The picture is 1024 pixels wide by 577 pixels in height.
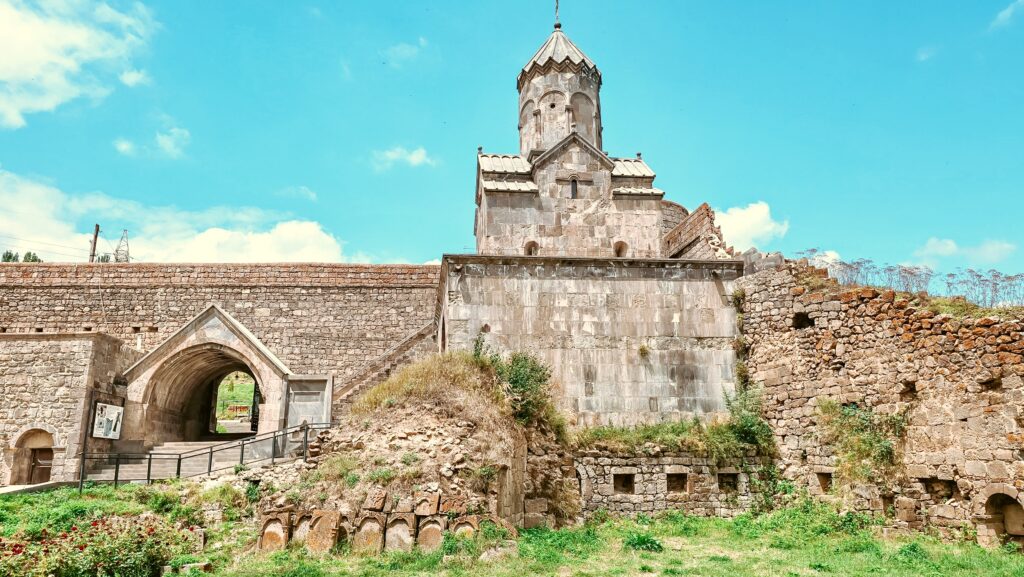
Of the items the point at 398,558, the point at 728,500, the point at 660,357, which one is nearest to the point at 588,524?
the point at 728,500

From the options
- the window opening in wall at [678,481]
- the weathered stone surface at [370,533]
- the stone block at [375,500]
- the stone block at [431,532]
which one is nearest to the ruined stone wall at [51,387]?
the stone block at [375,500]

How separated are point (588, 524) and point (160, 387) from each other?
12.1 metres

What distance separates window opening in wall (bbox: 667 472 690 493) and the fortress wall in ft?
34.4

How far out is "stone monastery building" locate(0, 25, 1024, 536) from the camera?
11477mm

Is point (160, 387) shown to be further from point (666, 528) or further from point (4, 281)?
point (666, 528)

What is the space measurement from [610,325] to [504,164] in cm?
617

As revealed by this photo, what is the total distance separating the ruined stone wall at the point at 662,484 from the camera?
44.0 feet

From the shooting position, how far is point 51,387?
17172 millimetres

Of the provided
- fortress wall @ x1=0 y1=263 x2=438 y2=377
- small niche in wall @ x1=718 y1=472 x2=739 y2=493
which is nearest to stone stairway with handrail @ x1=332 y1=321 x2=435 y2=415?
fortress wall @ x1=0 y1=263 x2=438 y2=377

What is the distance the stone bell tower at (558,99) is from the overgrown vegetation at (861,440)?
9783 mm

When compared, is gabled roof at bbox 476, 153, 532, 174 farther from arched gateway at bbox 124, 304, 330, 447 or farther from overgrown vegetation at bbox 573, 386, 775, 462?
overgrown vegetation at bbox 573, 386, 775, 462

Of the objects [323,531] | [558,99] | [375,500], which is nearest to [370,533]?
[375,500]

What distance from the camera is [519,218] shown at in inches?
706

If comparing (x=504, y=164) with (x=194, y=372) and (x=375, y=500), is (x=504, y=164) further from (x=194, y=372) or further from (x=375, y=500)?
(x=375, y=500)
